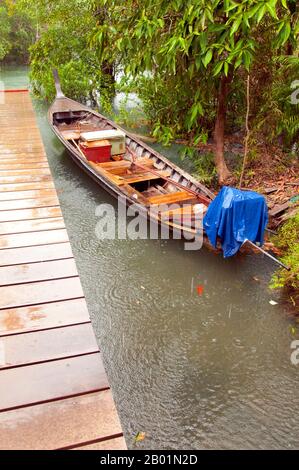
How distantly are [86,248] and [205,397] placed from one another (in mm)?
3270

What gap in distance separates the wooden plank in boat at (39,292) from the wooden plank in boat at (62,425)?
92 cm

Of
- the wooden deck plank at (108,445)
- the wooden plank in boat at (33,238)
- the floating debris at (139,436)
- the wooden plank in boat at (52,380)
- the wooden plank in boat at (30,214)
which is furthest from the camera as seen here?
the wooden plank in boat at (30,214)

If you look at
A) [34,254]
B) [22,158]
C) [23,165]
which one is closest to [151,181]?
[22,158]

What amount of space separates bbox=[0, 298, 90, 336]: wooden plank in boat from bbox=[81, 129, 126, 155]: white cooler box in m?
5.76

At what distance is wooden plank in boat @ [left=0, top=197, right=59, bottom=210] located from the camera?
14.4 feet

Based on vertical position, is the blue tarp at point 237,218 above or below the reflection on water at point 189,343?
above

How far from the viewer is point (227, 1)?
5.14 meters

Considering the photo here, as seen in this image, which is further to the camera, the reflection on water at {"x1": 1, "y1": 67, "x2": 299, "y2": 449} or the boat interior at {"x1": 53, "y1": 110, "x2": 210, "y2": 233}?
the boat interior at {"x1": 53, "y1": 110, "x2": 210, "y2": 233}

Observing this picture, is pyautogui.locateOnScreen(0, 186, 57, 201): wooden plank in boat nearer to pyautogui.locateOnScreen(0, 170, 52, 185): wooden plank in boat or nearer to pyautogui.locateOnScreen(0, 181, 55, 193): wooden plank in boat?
pyautogui.locateOnScreen(0, 181, 55, 193): wooden plank in boat

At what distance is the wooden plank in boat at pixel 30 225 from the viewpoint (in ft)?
12.9

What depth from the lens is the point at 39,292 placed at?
9.93 feet

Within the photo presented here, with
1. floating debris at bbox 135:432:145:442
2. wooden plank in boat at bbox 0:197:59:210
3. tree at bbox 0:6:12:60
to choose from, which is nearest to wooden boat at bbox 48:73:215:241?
wooden plank in boat at bbox 0:197:59:210

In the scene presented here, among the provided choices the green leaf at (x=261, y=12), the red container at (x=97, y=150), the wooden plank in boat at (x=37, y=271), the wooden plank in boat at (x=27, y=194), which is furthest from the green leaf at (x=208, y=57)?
the wooden plank in boat at (x=37, y=271)

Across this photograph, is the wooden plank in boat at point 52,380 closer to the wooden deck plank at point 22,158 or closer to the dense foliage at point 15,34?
the wooden deck plank at point 22,158
